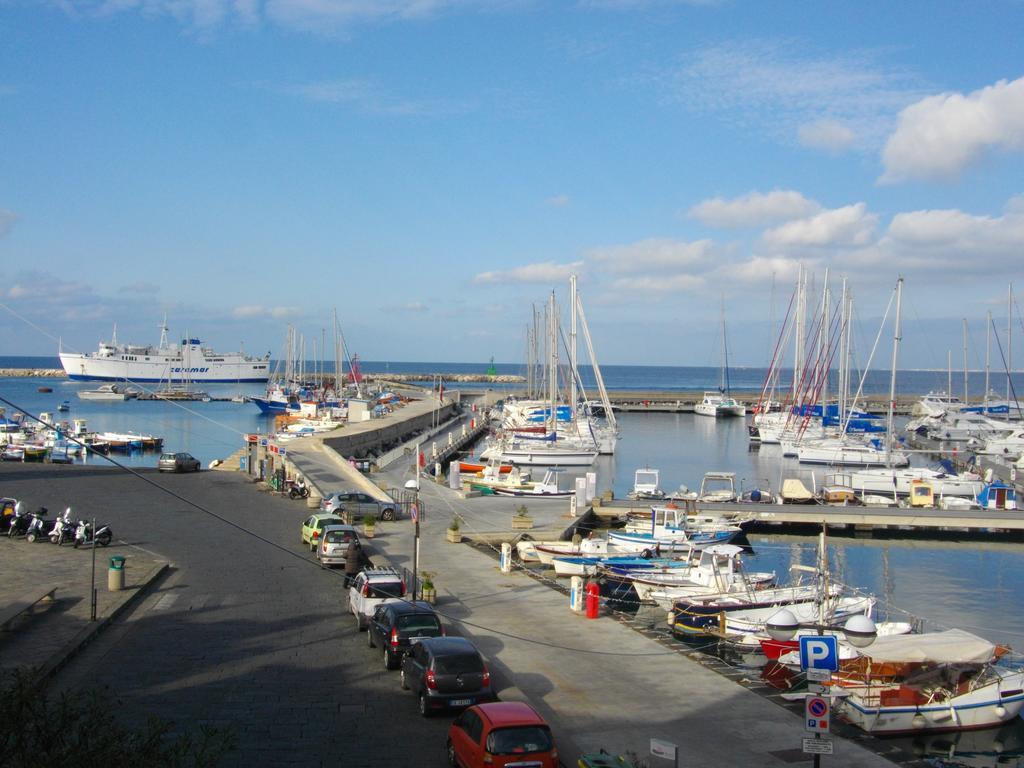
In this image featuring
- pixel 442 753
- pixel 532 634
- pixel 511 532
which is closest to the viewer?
pixel 442 753

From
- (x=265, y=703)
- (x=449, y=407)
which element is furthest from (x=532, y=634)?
(x=449, y=407)

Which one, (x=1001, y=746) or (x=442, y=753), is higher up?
(x=442, y=753)

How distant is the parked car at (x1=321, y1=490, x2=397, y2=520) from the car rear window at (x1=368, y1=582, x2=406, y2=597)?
13.9m

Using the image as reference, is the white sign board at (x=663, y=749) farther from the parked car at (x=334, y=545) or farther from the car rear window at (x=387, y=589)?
the parked car at (x=334, y=545)

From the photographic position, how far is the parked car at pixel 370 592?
20016 millimetres

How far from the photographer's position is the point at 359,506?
114 ft

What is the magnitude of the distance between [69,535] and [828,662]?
26.1 m

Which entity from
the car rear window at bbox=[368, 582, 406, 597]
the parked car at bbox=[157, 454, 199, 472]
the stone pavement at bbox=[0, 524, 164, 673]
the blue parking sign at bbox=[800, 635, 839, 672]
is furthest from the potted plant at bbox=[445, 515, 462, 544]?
the parked car at bbox=[157, 454, 199, 472]

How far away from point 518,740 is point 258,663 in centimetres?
741

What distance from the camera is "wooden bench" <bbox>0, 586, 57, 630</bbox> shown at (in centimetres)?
1833

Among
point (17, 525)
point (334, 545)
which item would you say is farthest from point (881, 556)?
point (17, 525)

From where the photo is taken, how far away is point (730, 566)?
94.1 ft

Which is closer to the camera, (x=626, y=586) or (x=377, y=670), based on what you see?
(x=377, y=670)

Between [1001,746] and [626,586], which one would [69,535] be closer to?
[626,586]
